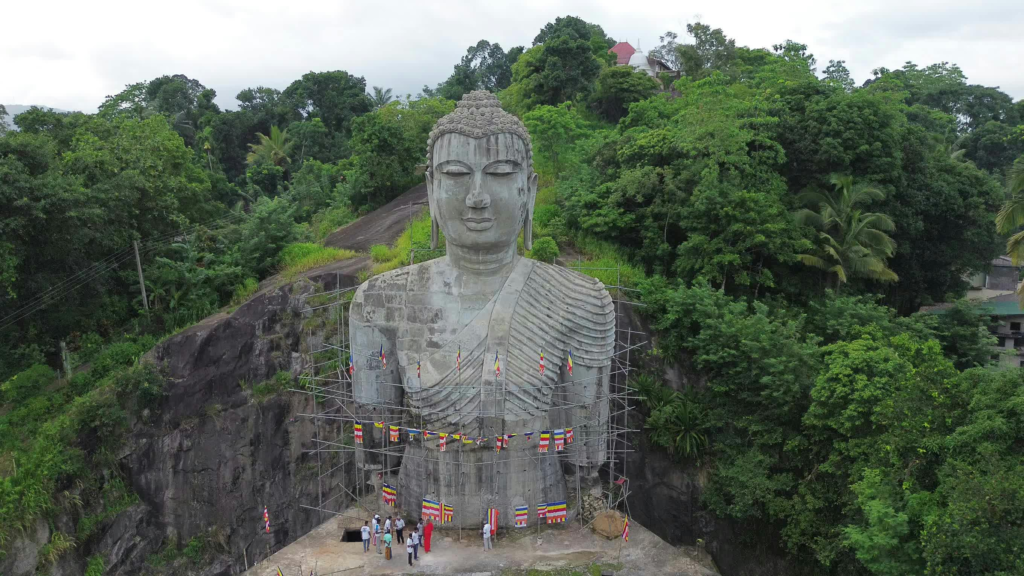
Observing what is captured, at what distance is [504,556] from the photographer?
1000 centimetres

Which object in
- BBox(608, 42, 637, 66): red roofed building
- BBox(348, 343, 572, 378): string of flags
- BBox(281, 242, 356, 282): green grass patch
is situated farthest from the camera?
BBox(608, 42, 637, 66): red roofed building

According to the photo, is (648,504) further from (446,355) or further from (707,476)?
(446,355)

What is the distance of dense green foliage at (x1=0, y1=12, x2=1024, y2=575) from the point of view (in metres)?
12.3

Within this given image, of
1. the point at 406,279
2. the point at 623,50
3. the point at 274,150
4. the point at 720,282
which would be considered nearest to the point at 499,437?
the point at 406,279

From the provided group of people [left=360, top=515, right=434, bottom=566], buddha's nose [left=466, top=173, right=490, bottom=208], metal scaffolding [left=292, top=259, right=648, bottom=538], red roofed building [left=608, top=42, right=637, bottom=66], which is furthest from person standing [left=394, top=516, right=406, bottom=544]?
red roofed building [left=608, top=42, right=637, bottom=66]

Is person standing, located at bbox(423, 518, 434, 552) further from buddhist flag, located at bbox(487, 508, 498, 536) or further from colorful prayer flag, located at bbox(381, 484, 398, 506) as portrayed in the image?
colorful prayer flag, located at bbox(381, 484, 398, 506)

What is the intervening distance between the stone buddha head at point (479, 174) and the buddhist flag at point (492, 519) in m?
3.46

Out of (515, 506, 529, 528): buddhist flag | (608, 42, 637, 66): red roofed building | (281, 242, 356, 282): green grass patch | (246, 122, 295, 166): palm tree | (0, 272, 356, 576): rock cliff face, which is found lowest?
(0, 272, 356, 576): rock cliff face

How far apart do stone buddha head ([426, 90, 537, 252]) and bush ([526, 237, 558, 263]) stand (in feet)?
28.7

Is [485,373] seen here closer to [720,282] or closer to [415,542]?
[415,542]

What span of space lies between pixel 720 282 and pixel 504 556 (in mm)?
11190

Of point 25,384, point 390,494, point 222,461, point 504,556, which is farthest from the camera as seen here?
point 25,384

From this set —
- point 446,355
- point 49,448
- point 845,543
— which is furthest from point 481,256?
point 49,448

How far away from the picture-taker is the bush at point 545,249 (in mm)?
19344
